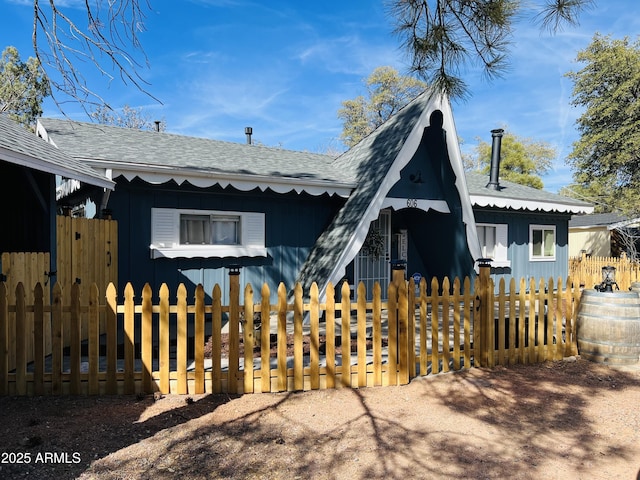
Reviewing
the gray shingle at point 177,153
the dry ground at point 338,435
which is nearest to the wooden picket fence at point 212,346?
the dry ground at point 338,435

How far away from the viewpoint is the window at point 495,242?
12719 mm

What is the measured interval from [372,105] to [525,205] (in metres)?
25.3

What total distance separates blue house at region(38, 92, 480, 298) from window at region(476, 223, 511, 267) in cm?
361

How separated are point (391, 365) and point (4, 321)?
4.22 metres

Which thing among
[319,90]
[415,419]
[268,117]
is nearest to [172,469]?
[415,419]

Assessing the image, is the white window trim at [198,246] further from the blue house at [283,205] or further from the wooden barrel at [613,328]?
the wooden barrel at [613,328]

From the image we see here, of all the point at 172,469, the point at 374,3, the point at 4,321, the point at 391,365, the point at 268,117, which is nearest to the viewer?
the point at 172,469

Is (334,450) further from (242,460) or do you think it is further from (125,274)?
(125,274)

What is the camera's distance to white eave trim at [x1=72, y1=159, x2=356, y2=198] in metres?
6.83

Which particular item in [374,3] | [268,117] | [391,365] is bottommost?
[391,365]

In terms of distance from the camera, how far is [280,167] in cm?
962

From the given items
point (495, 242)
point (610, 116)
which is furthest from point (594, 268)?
point (610, 116)

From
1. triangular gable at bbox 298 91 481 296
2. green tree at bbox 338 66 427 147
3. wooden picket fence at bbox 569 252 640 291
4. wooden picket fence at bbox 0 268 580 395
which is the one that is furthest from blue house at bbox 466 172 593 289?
green tree at bbox 338 66 427 147

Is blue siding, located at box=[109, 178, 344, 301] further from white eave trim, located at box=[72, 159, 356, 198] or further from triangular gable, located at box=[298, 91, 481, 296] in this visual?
white eave trim, located at box=[72, 159, 356, 198]
